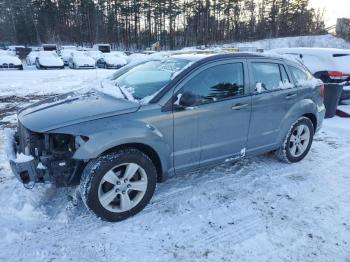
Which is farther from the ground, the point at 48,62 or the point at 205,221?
the point at 48,62

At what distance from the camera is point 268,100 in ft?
14.6

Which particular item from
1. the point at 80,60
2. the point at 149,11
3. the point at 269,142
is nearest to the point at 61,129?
the point at 269,142

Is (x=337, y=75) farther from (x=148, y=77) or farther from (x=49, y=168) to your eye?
(x=49, y=168)

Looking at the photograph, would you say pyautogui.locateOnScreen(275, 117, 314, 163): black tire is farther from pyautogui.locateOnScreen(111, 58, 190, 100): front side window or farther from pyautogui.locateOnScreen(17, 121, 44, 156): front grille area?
pyautogui.locateOnScreen(17, 121, 44, 156): front grille area

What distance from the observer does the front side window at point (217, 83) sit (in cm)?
379

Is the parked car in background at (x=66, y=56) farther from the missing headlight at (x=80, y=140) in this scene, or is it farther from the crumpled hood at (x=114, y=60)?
the missing headlight at (x=80, y=140)

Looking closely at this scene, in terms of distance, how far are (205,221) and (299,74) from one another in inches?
115

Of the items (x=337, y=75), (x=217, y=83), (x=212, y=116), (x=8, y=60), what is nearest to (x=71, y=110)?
(x=212, y=116)

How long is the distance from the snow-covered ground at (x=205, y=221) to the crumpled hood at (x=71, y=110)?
0.99 metres

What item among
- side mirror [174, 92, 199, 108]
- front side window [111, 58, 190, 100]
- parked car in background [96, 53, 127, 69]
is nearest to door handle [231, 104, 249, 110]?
side mirror [174, 92, 199, 108]

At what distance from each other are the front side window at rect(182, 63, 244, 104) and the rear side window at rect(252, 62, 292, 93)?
291 millimetres

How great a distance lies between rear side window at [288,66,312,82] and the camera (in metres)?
4.95

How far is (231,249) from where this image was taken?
3.08 metres

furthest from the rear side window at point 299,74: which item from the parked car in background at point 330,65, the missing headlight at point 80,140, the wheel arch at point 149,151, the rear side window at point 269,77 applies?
the parked car in background at point 330,65
